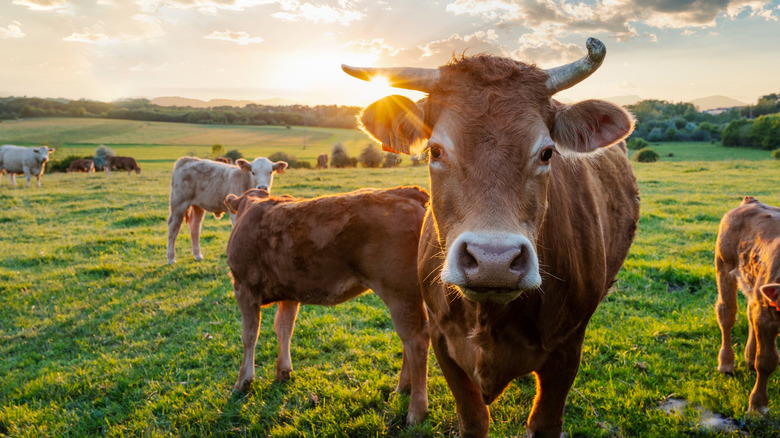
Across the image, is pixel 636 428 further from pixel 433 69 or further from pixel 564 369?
pixel 433 69

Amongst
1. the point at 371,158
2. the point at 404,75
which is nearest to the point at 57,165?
the point at 371,158

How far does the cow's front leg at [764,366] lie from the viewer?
366 centimetres

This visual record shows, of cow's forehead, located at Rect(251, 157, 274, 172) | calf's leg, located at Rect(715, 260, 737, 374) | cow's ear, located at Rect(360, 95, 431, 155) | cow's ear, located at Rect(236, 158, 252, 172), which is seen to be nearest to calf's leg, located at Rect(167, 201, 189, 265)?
cow's ear, located at Rect(236, 158, 252, 172)

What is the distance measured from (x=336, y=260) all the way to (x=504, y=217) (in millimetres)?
2375

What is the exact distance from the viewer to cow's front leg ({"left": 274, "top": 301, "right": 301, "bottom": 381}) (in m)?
4.58

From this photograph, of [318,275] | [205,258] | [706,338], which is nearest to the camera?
[318,275]

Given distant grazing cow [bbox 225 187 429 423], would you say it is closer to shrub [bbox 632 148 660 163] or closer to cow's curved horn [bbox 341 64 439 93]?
cow's curved horn [bbox 341 64 439 93]

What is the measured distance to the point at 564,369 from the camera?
2.63 meters

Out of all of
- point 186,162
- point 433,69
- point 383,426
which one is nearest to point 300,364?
point 383,426

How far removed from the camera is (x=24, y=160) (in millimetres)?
23203

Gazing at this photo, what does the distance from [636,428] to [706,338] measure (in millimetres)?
2086

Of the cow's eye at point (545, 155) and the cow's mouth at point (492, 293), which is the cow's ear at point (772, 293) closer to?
the cow's eye at point (545, 155)

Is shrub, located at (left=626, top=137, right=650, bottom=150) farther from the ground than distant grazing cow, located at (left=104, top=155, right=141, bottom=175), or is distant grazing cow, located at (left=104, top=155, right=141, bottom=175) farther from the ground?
shrub, located at (left=626, top=137, right=650, bottom=150)

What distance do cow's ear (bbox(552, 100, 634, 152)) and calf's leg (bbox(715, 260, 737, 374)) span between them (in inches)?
124
